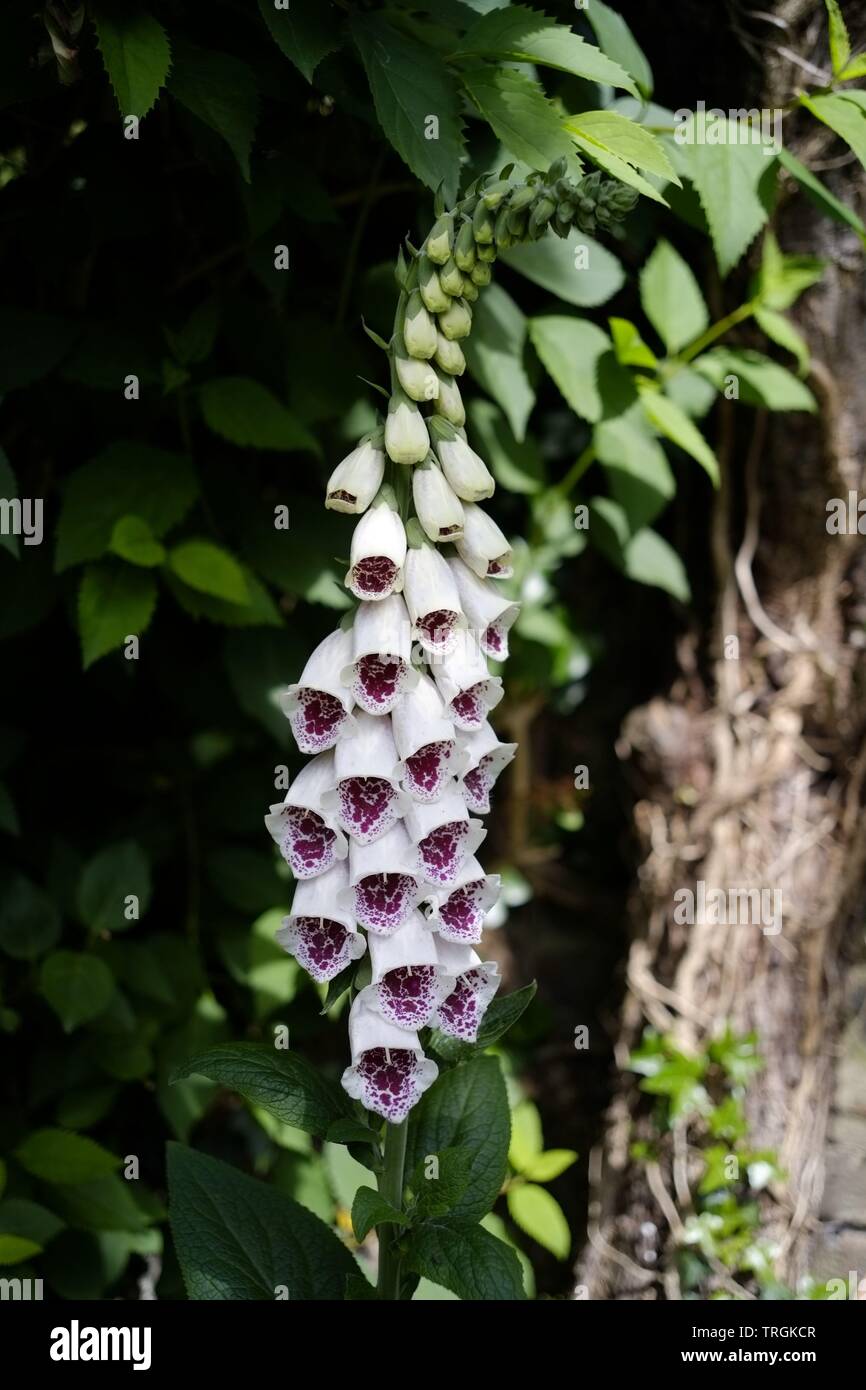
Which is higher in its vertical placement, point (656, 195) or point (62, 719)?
point (656, 195)

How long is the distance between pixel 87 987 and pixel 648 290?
1.30 m

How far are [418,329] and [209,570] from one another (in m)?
0.61

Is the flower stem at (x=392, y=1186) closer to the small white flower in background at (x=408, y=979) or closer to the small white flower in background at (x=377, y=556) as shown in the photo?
the small white flower in background at (x=408, y=979)

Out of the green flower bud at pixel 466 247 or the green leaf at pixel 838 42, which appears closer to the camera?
the green flower bud at pixel 466 247

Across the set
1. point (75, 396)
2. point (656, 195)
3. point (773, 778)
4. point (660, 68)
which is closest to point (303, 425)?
point (75, 396)

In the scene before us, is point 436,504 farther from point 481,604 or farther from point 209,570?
point 209,570

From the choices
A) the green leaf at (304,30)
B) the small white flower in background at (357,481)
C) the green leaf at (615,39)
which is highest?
the green leaf at (615,39)

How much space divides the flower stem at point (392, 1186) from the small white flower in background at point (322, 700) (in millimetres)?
398

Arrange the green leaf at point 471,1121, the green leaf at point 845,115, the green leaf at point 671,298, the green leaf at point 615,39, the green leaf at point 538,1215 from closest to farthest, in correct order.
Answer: the green leaf at point 471,1121
the green leaf at point 845,115
the green leaf at point 615,39
the green leaf at point 671,298
the green leaf at point 538,1215

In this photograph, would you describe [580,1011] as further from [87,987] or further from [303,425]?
[303,425]

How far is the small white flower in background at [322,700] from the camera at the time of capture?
113 centimetres

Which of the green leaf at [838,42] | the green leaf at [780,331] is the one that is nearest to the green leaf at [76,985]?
the green leaf at [780,331]

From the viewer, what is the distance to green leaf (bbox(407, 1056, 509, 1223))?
4.19 feet

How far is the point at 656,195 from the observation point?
3.64 feet
